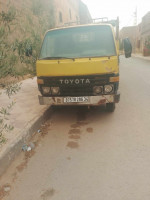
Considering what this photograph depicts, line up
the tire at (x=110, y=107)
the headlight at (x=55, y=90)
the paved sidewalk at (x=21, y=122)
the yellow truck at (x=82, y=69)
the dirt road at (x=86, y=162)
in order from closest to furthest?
1. the dirt road at (x=86, y=162)
2. the paved sidewalk at (x=21, y=122)
3. the yellow truck at (x=82, y=69)
4. the headlight at (x=55, y=90)
5. the tire at (x=110, y=107)

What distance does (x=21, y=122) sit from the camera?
13.0 ft

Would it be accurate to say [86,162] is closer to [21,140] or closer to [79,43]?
[21,140]

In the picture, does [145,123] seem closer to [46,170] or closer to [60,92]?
[60,92]

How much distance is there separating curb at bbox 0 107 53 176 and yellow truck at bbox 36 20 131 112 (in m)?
0.47

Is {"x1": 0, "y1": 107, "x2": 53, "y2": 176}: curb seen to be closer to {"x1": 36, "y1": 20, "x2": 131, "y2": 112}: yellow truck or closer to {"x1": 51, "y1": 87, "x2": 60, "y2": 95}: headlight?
{"x1": 36, "y1": 20, "x2": 131, "y2": 112}: yellow truck

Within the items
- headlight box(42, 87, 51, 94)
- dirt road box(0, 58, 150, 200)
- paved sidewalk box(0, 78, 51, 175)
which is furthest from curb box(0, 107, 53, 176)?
headlight box(42, 87, 51, 94)

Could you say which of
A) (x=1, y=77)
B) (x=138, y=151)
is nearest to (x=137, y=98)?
(x=138, y=151)

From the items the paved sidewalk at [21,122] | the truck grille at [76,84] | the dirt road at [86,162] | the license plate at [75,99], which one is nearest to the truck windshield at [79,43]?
the truck grille at [76,84]

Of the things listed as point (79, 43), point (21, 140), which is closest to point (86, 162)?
point (21, 140)

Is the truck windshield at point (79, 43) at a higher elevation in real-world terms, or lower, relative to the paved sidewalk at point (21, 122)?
higher

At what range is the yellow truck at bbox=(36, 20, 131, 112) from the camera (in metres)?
3.63

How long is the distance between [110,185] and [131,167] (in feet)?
1.54

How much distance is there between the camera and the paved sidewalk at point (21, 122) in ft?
9.18

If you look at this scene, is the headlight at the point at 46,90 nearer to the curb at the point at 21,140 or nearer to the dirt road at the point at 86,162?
→ the curb at the point at 21,140
